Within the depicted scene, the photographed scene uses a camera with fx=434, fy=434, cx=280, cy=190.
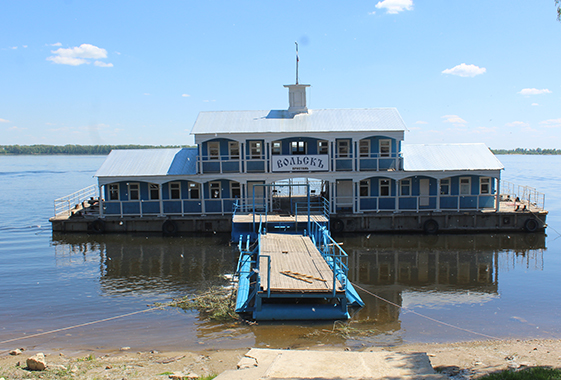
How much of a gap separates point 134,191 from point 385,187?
16900 millimetres

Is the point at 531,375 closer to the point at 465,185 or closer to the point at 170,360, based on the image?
the point at 170,360

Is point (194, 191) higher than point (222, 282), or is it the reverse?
point (194, 191)

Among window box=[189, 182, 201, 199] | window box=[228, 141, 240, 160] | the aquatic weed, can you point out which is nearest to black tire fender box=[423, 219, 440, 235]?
window box=[228, 141, 240, 160]

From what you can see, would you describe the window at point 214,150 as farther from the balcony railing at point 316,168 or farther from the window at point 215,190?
the window at point 215,190

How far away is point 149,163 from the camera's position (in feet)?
97.9

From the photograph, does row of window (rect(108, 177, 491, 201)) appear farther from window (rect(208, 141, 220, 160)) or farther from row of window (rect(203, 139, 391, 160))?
row of window (rect(203, 139, 391, 160))

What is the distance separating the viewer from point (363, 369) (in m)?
8.80

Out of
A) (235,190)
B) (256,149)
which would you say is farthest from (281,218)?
(256,149)

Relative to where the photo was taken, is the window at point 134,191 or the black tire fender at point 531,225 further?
the window at point 134,191

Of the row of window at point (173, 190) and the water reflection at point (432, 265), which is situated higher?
the row of window at point (173, 190)

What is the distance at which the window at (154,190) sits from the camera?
29.1 meters

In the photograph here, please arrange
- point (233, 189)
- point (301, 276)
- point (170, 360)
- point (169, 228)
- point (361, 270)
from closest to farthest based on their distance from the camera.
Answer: point (170, 360) < point (301, 276) < point (361, 270) < point (169, 228) < point (233, 189)

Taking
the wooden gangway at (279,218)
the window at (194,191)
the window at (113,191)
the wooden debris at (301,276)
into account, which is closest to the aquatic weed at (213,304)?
the wooden debris at (301,276)

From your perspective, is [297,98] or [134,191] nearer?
[134,191]
